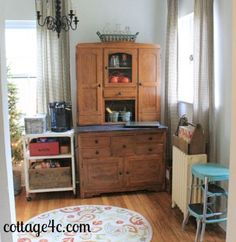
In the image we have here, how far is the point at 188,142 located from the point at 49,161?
1777 millimetres

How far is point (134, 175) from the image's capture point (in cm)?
367

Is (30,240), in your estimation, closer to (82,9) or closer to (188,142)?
(188,142)

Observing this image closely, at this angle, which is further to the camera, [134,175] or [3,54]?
[134,175]

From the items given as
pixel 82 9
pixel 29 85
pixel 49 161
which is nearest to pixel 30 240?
pixel 49 161

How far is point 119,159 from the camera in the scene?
3.60 m

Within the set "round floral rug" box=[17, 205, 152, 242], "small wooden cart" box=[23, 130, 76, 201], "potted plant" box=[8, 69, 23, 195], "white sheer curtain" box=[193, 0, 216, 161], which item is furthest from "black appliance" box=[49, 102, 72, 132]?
"white sheer curtain" box=[193, 0, 216, 161]

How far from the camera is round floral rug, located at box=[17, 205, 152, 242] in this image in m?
2.74

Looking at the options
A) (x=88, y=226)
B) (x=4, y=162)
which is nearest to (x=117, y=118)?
(x=88, y=226)

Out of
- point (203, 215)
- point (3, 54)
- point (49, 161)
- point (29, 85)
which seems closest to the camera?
point (3, 54)

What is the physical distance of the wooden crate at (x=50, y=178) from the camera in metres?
3.61

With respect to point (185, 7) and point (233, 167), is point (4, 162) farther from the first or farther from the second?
point (185, 7)

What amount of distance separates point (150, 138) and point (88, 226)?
4.12 ft

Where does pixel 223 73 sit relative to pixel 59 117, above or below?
above

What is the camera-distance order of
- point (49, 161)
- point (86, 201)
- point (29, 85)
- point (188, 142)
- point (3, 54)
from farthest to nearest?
point (29, 85) → point (49, 161) → point (86, 201) → point (188, 142) → point (3, 54)
